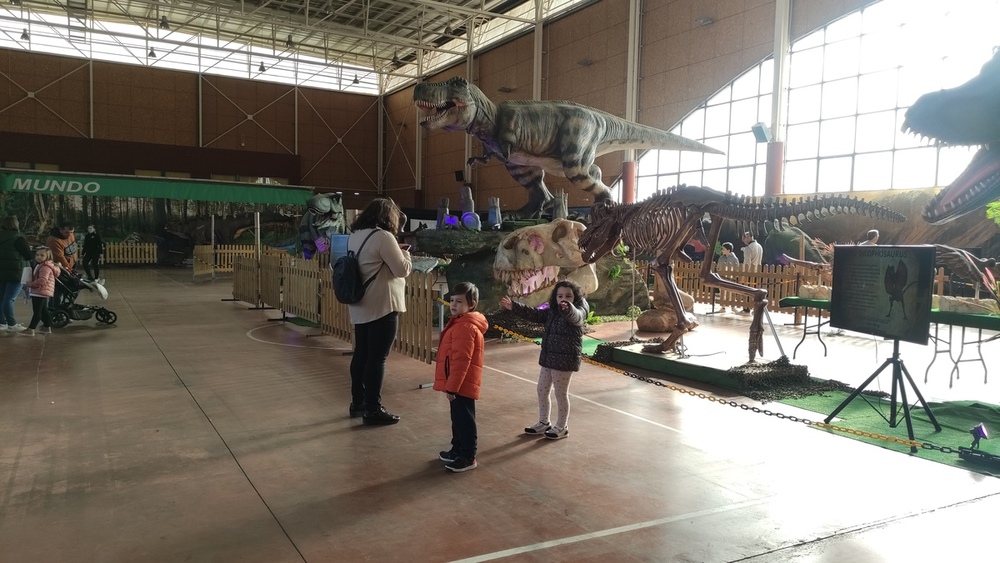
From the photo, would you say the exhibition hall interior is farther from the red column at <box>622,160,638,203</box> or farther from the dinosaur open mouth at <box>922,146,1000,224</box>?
the red column at <box>622,160,638,203</box>

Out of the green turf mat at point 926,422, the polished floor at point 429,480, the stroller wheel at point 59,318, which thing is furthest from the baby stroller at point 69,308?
the green turf mat at point 926,422

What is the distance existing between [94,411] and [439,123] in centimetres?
653

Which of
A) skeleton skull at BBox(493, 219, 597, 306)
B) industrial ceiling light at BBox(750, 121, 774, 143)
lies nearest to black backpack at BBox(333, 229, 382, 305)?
skeleton skull at BBox(493, 219, 597, 306)

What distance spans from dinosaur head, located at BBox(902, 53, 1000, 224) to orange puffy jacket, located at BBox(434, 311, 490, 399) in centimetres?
297

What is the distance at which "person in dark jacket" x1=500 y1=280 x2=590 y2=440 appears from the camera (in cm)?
483

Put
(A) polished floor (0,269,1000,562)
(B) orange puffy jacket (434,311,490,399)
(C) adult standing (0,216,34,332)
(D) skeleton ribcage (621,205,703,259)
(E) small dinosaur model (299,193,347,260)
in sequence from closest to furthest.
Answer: (A) polished floor (0,269,1000,562) → (B) orange puffy jacket (434,311,490,399) → (D) skeleton ribcage (621,205,703,259) → (C) adult standing (0,216,34,332) → (E) small dinosaur model (299,193,347,260)

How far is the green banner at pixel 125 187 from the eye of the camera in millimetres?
17078

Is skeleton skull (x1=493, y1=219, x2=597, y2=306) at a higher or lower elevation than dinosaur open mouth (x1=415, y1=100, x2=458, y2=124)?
lower

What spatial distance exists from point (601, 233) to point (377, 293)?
157 inches

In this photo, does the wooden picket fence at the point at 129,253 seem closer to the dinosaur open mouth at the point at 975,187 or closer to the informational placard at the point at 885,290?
the informational placard at the point at 885,290

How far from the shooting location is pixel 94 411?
5.44m

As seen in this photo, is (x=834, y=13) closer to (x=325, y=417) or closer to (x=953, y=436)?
(x=953, y=436)

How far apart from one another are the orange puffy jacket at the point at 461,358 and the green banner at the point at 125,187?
54.3 feet

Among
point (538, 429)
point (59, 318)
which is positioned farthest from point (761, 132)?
point (59, 318)
